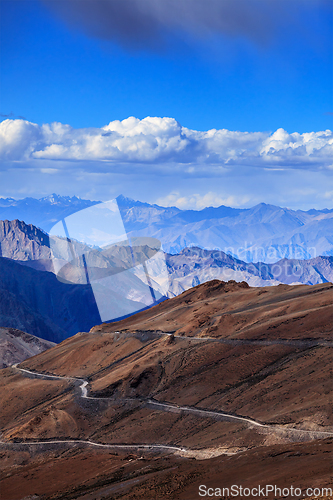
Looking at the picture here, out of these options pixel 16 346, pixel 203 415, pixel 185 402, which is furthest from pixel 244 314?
pixel 16 346

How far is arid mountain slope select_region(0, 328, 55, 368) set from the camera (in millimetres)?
153238

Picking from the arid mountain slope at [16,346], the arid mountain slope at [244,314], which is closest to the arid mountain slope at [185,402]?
the arid mountain slope at [244,314]

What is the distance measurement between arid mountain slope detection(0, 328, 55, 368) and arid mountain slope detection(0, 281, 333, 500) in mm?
47999

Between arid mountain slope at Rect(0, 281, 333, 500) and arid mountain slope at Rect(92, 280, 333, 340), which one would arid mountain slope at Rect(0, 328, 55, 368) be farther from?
arid mountain slope at Rect(92, 280, 333, 340)

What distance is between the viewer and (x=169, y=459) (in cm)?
4928

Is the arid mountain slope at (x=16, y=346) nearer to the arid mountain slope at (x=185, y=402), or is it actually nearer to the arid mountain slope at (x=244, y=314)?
the arid mountain slope at (x=185, y=402)

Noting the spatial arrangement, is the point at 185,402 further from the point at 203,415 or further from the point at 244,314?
the point at 244,314

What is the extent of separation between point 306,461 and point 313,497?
8.54 meters

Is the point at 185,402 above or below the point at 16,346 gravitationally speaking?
above

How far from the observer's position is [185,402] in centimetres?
6788

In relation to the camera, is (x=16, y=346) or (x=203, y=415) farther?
(x=16, y=346)

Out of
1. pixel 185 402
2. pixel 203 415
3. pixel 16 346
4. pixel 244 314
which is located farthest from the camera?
pixel 16 346

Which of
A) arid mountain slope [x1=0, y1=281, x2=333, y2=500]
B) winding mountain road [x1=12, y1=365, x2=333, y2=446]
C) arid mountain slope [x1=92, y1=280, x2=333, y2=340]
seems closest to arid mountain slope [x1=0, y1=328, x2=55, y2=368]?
arid mountain slope [x1=0, y1=281, x2=333, y2=500]

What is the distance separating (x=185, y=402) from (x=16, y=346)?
352 ft
